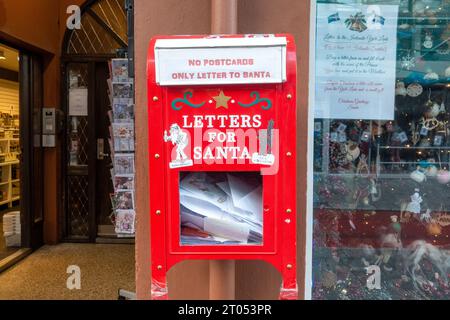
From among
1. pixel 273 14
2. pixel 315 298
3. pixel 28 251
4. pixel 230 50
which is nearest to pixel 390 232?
pixel 315 298

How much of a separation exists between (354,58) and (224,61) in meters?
1.27

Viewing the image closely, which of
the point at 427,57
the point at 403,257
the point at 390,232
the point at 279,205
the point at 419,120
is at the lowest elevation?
the point at 403,257

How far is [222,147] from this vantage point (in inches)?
68.8

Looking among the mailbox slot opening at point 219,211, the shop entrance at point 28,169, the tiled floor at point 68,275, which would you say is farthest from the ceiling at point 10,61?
the mailbox slot opening at point 219,211

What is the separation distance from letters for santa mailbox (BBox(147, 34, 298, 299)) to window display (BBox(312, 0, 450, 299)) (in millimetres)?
947

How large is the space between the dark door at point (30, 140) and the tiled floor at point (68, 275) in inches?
14.4

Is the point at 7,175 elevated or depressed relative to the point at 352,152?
depressed

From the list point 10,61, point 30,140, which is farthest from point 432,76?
point 10,61

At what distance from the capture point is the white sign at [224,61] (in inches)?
66.6

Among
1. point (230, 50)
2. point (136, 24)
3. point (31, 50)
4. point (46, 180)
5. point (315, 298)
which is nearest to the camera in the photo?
point (230, 50)

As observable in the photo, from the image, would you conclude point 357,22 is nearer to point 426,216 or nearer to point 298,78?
point 298,78

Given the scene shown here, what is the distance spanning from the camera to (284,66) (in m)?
1.70

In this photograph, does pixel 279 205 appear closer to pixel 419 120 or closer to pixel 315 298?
pixel 315 298

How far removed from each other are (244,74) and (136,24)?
0.98m
